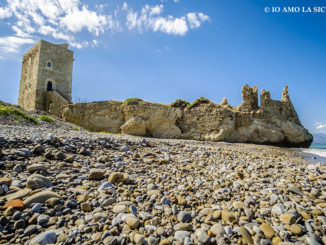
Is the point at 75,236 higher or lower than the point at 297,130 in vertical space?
lower

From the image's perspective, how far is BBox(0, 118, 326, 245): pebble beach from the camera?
204 centimetres

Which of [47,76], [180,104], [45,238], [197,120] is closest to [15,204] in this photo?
[45,238]

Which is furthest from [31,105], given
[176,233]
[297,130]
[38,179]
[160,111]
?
[297,130]

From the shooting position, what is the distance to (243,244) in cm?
200

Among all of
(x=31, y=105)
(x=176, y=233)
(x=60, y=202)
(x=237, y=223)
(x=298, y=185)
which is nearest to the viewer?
(x=176, y=233)

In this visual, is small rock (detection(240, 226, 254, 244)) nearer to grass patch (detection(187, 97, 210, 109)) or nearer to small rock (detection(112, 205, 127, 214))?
small rock (detection(112, 205, 127, 214))

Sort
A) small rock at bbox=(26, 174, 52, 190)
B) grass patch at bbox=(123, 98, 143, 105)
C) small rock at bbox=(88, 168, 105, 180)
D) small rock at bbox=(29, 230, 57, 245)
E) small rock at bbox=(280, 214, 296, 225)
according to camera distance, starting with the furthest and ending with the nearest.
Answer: grass patch at bbox=(123, 98, 143, 105), small rock at bbox=(88, 168, 105, 180), small rock at bbox=(26, 174, 52, 190), small rock at bbox=(280, 214, 296, 225), small rock at bbox=(29, 230, 57, 245)

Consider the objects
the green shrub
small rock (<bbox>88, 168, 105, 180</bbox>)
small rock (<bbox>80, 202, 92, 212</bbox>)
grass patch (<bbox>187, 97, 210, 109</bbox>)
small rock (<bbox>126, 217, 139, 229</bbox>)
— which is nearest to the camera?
small rock (<bbox>126, 217, 139, 229</bbox>)

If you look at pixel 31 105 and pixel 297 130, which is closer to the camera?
pixel 297 130

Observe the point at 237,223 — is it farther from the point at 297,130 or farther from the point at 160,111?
the point at 297,130

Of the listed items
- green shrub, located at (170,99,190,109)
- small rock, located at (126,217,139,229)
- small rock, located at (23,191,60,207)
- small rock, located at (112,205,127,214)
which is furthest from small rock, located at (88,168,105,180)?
green shrub, located at (170,99,190,109)

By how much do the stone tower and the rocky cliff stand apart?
10.5 meters

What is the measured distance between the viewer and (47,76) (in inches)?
1192

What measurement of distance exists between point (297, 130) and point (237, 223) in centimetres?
2498
